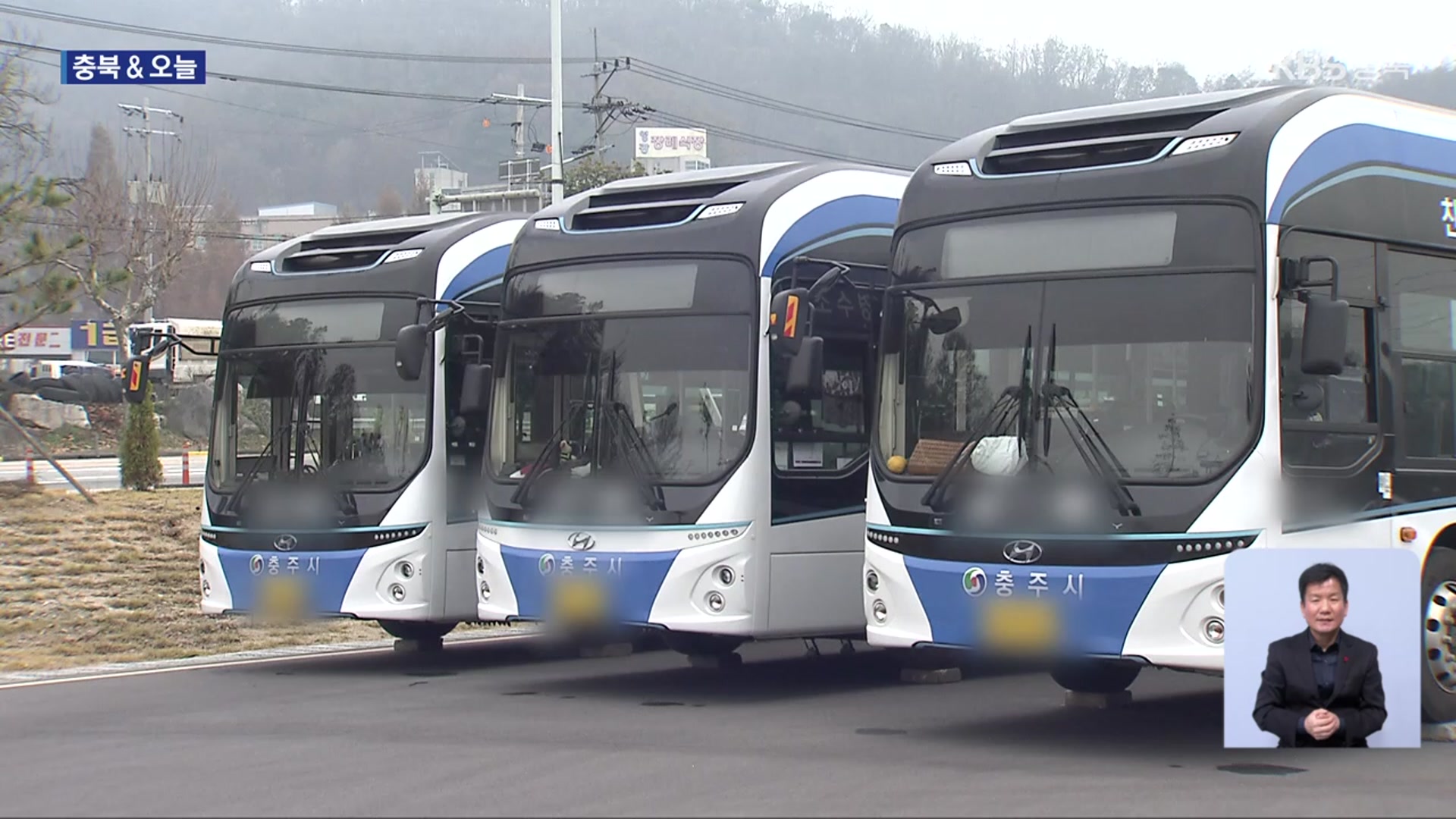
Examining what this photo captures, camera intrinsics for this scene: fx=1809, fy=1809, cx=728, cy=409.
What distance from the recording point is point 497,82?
13938 centimetres

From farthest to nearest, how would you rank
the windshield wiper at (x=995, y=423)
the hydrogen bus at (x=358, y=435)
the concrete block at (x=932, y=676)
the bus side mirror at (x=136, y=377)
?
1. the bus side mirror at (x=136, y=377)
2. the hydrogen bus at (x=358, y=435)
3. the concrete block at (x=932, y=676)
4. the windshield wiper at (x=995, y=423)

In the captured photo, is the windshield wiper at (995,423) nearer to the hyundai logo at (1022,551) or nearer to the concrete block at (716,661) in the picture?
the hyundai logo at (1022,551)

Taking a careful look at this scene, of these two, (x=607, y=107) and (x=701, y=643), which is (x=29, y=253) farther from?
(x=607, y=107)

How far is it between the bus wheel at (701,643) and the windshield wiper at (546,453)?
1414 mm

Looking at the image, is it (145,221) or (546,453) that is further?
(145,221)

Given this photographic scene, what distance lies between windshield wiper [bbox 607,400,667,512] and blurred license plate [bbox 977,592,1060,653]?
2737 millimetres

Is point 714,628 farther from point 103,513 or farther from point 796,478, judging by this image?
point 103,513

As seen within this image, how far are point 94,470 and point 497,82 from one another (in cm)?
10731

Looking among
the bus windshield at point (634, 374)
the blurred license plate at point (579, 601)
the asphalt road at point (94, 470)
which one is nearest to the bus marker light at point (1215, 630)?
the bus windshield at point (634, 374)

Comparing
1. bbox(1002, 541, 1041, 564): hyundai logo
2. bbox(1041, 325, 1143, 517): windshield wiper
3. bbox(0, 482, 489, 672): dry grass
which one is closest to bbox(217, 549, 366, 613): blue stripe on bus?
bbox(0, 482, 489, 672): dry grass

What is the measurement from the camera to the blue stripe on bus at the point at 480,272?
1397cm

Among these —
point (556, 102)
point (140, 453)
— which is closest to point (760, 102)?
point (556, 102)

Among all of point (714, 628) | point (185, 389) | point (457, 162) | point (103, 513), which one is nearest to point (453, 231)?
point (714, 628)

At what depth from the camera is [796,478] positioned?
11.9 m
